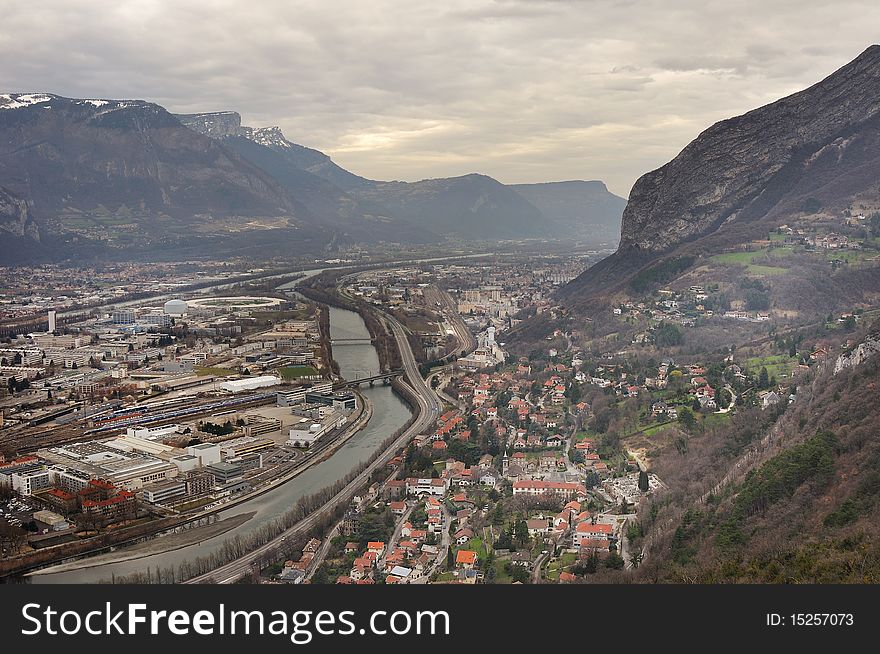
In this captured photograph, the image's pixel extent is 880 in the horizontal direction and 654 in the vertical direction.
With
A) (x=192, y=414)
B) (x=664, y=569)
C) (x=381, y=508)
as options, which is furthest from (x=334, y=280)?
(x=664, y=569)

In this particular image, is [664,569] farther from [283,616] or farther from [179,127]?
[179,127]

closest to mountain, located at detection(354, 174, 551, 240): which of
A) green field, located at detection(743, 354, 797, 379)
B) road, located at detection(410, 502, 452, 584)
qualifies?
green field, located at detection(743, 354, 797, 379)

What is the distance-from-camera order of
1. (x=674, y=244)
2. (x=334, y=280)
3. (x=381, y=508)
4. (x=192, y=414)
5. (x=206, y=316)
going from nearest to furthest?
(x=381, y=508)
(x=192, y=414)
(x=674, y=244)
(x=206, y=316)
(x=334, y=280)

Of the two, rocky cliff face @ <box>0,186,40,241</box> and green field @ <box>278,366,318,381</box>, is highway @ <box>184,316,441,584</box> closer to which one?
green field @ <box>278,366,318,381</box>

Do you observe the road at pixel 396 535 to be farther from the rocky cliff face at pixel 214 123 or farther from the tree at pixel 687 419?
the rocky cliff face at pixel 214 123

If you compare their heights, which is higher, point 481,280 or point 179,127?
point 179,127

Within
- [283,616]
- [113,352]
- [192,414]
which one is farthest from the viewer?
[113,352]

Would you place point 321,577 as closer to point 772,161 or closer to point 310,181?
point 772,161
